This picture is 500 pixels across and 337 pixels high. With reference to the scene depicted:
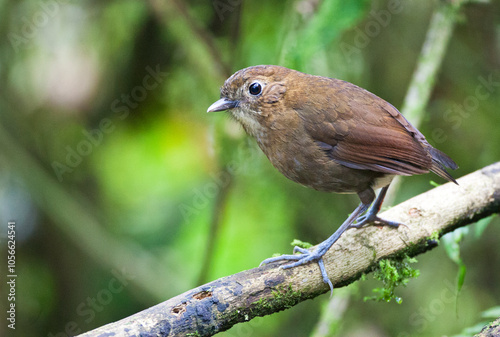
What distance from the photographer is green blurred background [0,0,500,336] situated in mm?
4289

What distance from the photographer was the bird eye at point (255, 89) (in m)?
2.90

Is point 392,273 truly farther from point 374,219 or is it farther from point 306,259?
point 306,259

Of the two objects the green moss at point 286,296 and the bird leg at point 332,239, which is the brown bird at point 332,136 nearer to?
the bird leg at point 332,239

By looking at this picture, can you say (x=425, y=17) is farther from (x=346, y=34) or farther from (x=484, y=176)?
(x=484, y=176)

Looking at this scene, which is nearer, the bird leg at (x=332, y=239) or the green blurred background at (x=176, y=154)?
the bird leg at (x=332, y=239)

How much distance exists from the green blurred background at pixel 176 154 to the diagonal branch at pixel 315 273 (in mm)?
Answer: 1520

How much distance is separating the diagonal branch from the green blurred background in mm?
1520

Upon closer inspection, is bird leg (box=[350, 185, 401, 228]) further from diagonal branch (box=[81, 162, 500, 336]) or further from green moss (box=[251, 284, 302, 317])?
green moss (box=[251, 284, 302, 317])

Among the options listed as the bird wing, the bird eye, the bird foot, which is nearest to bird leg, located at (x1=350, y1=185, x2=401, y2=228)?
the bird wing

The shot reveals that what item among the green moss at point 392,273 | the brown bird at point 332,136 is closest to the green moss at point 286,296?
the brown bird at point 332,136

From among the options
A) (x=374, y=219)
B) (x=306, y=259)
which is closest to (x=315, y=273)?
(x=306, y=259)

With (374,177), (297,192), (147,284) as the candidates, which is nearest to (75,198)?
(147,284)

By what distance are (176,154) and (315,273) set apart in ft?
9.13

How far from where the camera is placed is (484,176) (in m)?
3.08
